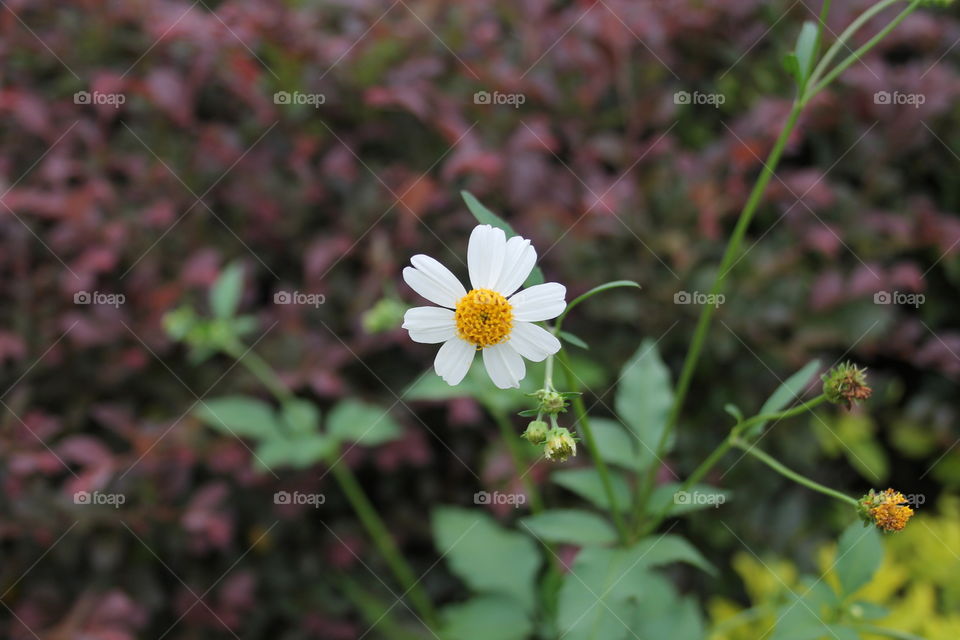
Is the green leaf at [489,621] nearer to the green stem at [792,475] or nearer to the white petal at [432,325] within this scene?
the green stem at [792,475]

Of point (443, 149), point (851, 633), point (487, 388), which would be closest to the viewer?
point (851, 633)

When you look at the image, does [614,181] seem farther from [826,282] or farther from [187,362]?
[187,362]

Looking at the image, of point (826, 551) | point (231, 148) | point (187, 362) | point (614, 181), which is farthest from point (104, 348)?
point (826, 551)
